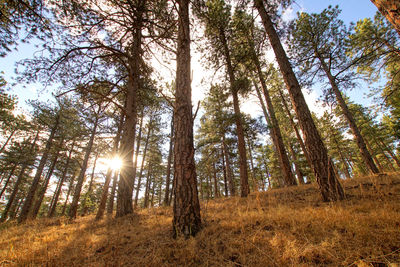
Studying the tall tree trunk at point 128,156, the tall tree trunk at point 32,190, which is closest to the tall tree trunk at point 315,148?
the tall tree trunk at point 128,156

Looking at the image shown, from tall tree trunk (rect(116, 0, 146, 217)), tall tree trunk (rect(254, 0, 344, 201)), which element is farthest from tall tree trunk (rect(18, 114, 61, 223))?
tall tree trunk (rect(254, 0, 344, 201))

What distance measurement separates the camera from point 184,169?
2809 mm

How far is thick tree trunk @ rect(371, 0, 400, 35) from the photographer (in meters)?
2.33

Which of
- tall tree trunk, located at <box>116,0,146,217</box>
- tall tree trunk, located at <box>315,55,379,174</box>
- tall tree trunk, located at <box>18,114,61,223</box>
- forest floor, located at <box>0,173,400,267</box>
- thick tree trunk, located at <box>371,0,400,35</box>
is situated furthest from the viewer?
tall tree trunk, located at <box>18,114,61,223</box>

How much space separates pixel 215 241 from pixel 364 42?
12.3 m

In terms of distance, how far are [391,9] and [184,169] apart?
15.0 feet

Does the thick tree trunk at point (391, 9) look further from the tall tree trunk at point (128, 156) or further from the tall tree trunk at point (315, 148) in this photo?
the tall tree trunk at point (128, 156)

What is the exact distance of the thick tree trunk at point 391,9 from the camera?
233 cm

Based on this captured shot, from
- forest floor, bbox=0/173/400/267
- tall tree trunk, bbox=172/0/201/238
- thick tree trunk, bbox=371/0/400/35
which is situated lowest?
forest floor, bbox=0/173/400/267

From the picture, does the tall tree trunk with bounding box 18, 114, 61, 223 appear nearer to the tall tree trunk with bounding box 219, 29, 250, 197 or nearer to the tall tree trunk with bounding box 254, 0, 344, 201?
the tall tree trunk with bounding box 219, 29, 250, 197

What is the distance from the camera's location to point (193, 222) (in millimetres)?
2660

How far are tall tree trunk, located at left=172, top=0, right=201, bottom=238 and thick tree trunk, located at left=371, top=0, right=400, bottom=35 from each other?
3733mm

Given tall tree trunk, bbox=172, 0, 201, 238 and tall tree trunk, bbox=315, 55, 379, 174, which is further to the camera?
tall tree trunk, bbox=315, 55, 379, 174

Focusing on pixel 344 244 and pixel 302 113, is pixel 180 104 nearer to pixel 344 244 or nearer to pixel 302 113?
pixel 344 244
